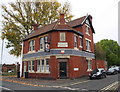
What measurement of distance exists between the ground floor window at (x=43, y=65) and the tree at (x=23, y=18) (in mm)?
9761

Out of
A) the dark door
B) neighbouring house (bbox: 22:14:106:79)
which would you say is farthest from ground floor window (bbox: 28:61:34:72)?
the dark door

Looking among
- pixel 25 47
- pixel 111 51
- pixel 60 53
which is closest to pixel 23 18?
pixel 25 47

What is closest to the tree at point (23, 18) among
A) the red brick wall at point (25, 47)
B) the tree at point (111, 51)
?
the red brick wall at point (25, 47)

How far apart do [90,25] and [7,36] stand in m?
17.3

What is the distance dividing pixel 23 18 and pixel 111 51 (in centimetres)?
3434

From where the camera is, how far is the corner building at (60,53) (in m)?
19.4

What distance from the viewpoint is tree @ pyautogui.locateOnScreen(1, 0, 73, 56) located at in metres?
28.8

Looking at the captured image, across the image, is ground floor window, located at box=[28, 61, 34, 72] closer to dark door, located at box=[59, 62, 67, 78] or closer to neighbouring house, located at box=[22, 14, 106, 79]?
neighbouring house, located at box=[22, 14, 106, 79]

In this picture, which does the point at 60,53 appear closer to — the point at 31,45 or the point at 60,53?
the point at 60,53

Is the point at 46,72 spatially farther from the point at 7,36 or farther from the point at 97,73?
the point at 7,36

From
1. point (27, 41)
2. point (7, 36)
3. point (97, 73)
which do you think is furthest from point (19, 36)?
point (97, 73)

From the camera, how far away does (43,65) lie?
20.9m

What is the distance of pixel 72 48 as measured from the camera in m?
20.0

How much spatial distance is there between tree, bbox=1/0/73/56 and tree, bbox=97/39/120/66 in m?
24.1
